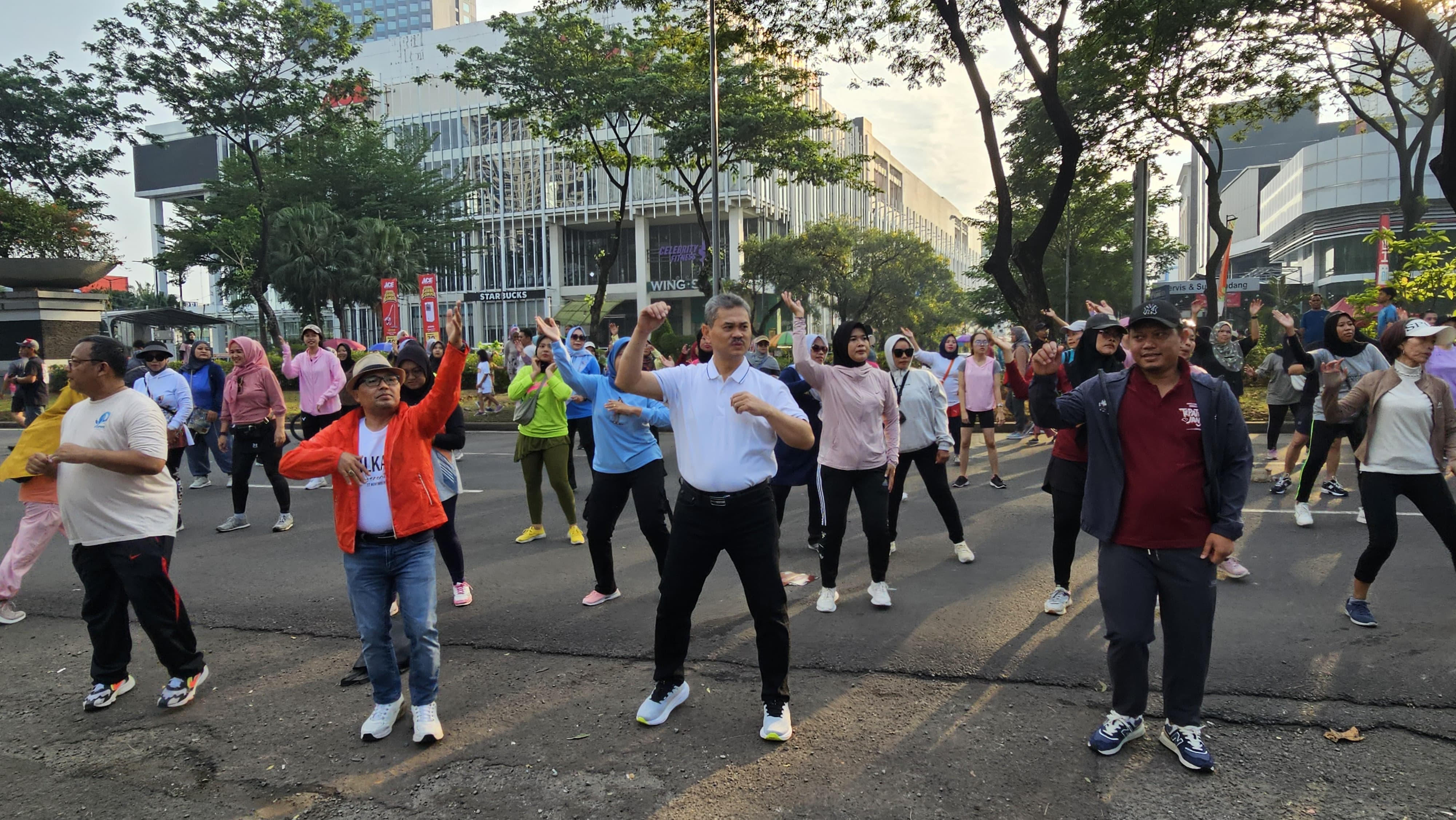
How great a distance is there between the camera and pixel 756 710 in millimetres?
3875

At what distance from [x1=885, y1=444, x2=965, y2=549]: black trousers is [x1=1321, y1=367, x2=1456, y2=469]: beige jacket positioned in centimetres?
241

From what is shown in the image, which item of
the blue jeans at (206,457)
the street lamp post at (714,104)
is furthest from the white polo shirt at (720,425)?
the street lamp post at (714,104)

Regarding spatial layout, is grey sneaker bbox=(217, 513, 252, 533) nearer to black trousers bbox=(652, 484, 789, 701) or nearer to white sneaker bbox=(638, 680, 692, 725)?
white sneaker bbox=(638, 680, 692, 725)

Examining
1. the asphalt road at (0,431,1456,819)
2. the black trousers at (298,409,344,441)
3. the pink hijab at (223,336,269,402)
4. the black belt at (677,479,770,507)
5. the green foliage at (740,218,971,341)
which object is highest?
the green foliage at (740,218,971,341)

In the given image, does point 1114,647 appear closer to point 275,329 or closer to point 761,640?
point 761,640

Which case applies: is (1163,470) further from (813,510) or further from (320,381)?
(320,381)

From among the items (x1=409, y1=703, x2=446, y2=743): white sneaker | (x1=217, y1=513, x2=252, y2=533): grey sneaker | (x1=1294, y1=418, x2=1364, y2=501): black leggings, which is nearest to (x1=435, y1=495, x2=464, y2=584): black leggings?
(x1=409, y1=703, x2=446, y2=743): white sneaker

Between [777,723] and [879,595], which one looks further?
[879,595]

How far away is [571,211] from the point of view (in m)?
54.9

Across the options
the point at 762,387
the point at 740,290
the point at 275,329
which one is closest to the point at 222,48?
the point at 275,329

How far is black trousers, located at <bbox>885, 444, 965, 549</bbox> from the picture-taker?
624 centimetres

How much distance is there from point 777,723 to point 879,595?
6.26ft

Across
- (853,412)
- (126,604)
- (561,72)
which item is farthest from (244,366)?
(561,72)

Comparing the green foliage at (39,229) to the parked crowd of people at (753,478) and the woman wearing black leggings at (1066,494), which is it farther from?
the woman wearing black leggings at (1066,494)
